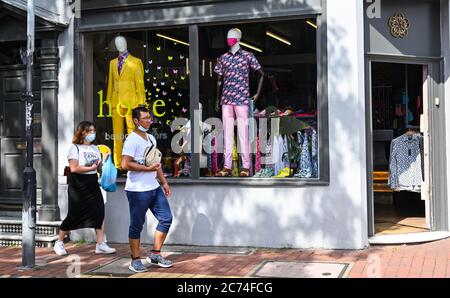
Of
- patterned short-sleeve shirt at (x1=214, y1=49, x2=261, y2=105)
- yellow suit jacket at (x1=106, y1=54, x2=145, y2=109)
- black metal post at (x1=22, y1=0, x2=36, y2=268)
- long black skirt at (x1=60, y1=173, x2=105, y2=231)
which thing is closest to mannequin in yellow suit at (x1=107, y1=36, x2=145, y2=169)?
yellow suit jacket at (x1=106, y1=54, x2=145, y2=109)

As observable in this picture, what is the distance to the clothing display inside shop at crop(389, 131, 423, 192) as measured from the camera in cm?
911

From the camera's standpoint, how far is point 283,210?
7.85 metres

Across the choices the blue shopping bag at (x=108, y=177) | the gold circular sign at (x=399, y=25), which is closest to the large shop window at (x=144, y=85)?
the blue shopping bag at (x=108, y=177)

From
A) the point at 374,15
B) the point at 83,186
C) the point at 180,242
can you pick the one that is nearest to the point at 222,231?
the point at 180,242

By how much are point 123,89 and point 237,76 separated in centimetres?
183

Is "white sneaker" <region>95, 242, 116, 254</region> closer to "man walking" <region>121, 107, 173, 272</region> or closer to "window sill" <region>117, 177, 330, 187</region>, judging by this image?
"man walking" <region>121, 107, 173, 272</region>

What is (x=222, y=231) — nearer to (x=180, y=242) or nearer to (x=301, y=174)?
(x=180, y=242)

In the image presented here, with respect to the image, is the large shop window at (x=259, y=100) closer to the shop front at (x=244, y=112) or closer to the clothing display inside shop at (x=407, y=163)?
the shop front at (x=244, y=112)

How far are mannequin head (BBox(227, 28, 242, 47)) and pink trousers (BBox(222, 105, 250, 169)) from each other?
0.97 meters

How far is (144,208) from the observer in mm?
6582

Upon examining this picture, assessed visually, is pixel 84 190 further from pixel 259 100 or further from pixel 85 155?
pixel 259 100

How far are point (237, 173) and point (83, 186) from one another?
2.22 m

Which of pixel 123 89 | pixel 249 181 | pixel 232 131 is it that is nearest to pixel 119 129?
pixel 123 89

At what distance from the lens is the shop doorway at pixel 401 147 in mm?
8672
